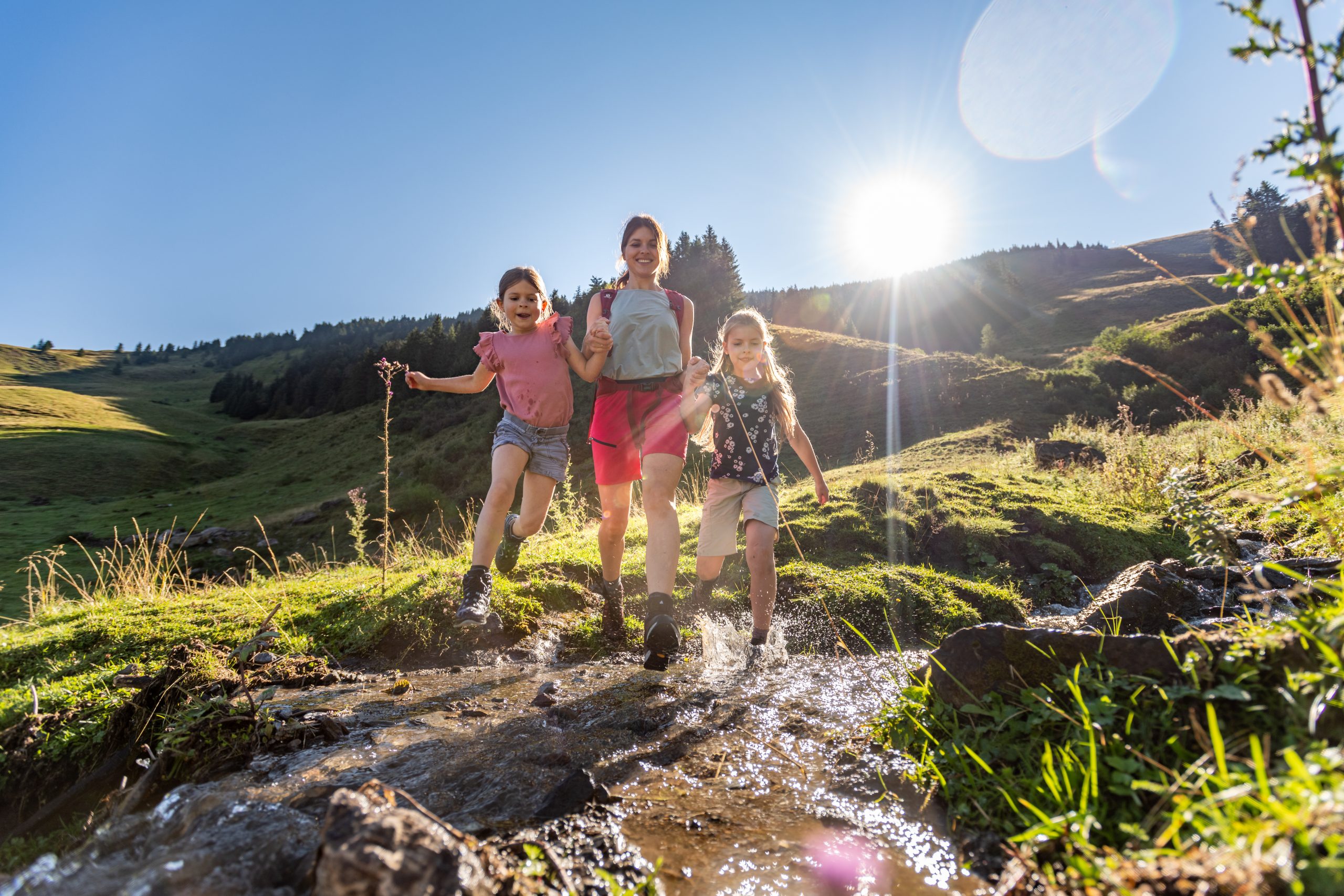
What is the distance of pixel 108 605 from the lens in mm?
5379

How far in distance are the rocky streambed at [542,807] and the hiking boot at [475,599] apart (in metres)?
0.68

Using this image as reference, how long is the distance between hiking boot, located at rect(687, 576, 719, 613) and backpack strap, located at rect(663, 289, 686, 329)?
7.25 feet

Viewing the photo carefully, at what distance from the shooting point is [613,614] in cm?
467

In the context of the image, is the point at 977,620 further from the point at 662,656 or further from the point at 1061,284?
the point at 1061,284

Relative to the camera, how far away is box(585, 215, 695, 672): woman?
421cm

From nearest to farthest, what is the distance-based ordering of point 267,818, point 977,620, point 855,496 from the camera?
1. point 267,818
2. point 977,620
3. point 855,496

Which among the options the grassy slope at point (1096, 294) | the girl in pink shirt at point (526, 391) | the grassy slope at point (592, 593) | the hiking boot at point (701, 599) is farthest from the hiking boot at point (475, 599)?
the grassy slope at point (1096, 294)

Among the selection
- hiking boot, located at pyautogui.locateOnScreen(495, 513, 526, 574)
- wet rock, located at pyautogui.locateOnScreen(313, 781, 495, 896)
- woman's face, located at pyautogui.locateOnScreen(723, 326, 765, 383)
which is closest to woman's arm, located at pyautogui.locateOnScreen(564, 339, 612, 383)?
woman's face, located at pyautogui.locateOnScreen(723, 326, 765, 383)

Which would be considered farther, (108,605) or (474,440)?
(474,440)

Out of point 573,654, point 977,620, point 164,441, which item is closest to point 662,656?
point 573,654

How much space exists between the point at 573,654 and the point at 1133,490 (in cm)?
913

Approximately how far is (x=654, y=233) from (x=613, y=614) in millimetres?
2923

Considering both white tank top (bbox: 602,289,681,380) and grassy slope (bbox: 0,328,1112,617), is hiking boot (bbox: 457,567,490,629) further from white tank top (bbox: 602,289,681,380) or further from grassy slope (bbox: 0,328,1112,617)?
grassy slope (bbox: 0,328,1112,617)

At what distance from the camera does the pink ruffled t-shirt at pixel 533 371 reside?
4.57 metres
